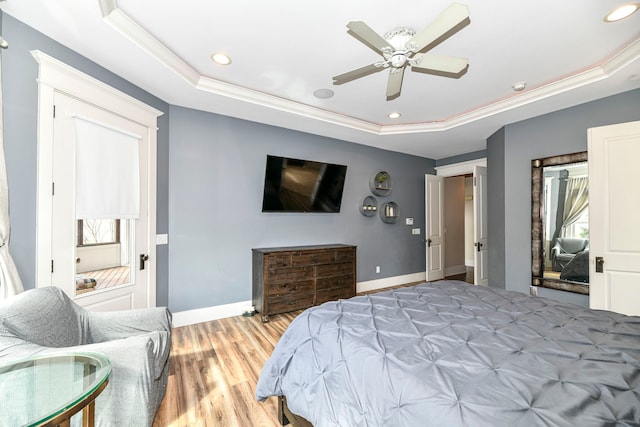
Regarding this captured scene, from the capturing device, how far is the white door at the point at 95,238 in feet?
6.81

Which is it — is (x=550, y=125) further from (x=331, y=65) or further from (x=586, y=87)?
(x=331, y=65)

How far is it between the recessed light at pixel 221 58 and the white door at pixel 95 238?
109cm

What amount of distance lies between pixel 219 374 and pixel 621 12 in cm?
417

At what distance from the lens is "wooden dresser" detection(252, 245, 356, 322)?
3432 millimetres

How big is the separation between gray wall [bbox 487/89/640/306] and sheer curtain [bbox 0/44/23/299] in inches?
199

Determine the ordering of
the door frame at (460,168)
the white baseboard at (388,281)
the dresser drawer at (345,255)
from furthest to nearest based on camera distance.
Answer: the door frame at (460,168) < the white baseboard at (388,281) < the dresser drawer at (345,255)

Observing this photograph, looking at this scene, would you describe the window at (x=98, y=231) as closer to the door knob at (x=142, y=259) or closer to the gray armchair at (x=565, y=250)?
the door knob at (x=142, y=259)

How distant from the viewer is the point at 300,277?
366 centimetres

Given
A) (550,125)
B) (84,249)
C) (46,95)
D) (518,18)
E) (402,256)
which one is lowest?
(402,256)

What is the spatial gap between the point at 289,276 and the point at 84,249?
84.4 inches

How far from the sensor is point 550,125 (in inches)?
133

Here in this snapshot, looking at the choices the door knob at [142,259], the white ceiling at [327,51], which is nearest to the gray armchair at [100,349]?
the door knob at [142,259]

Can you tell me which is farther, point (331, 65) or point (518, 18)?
point (331, 65)

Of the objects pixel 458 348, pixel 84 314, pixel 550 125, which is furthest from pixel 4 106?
pixel 550 125
